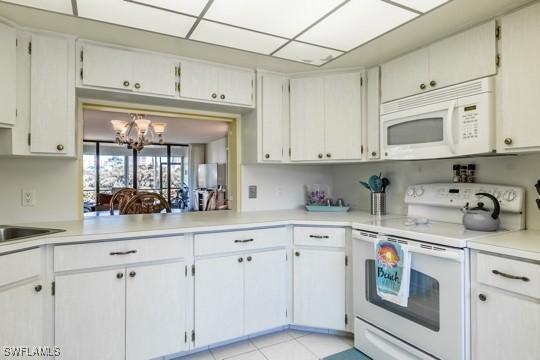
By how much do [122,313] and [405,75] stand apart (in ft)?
7.87

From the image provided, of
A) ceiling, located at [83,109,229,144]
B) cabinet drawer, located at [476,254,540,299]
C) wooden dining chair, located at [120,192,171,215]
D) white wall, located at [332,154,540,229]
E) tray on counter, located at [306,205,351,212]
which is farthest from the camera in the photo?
ceiling, located at [83,109,229,144]

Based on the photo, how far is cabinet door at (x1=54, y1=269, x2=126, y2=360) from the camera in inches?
68.2

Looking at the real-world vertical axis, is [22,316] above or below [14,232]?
below

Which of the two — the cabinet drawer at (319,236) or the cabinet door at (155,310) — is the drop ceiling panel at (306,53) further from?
the cabinet door at (155,310)

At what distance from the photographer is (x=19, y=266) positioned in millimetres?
1578

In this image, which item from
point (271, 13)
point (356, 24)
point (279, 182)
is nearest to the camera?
point (271, 13)

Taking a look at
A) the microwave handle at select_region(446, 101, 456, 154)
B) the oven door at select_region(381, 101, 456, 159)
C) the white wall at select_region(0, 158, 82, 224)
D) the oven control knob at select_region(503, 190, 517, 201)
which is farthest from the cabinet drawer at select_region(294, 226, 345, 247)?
the white wall at select_region(0, 158, 82, 224)

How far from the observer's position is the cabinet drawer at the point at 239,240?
2.07 m

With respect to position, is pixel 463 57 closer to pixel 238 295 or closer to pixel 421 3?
pixel 421 3

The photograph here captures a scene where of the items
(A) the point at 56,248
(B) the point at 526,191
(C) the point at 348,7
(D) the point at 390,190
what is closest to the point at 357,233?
(D) the point at 390,190

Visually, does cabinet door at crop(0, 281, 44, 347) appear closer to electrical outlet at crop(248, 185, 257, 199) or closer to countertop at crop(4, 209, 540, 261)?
countertop at crop(4, 209, 540, 261)

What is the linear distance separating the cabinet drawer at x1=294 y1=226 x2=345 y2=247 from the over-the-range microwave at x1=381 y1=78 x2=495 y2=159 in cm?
68

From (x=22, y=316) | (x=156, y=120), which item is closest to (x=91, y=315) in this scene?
(x=22, y=316)

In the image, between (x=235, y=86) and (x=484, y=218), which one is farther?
(x=235, y=86)
